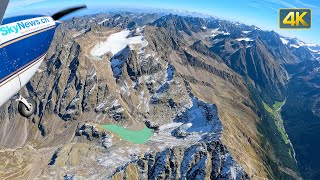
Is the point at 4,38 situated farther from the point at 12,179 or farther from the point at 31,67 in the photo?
the point at 12,179

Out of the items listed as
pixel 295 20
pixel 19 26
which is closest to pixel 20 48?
pixel 19 26

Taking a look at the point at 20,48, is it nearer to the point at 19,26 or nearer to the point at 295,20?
the point at 19,26

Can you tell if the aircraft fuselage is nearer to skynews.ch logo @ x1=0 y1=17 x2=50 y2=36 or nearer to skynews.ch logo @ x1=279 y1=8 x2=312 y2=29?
skynews.ch logo @ x1=0 y1=17 x2=50 y2=36

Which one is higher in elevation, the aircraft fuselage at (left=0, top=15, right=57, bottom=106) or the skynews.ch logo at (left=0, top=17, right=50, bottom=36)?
the skynews.ch logo at (left=0, top=17, right=50, bottom=36)

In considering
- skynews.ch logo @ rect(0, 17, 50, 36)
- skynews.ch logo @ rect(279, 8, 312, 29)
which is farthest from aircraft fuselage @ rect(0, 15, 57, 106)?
skynews.ch logo @ rect(279, 8, 312, 29)

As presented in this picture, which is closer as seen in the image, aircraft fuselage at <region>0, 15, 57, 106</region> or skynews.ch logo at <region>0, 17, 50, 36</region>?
skynews.ch logo at <region>0, 17, 50, 36</region>

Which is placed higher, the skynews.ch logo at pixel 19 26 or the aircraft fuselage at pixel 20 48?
the skynews.ch logo at pixel 19 26

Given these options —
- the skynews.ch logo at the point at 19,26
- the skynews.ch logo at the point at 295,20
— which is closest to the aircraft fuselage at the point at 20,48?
the skynews.ch logo at the point at 19,26

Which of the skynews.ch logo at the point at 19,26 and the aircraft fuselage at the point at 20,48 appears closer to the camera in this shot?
the skynews.ch logo at the point at 19,26

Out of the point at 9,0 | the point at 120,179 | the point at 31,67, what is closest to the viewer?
the point at 9,0

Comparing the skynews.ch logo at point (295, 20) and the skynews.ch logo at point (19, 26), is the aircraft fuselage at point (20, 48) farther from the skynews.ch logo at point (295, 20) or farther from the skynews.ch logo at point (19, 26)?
the skynews.ch logo at point (295, 20)

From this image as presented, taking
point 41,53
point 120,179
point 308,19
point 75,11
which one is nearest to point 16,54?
point 41,53
